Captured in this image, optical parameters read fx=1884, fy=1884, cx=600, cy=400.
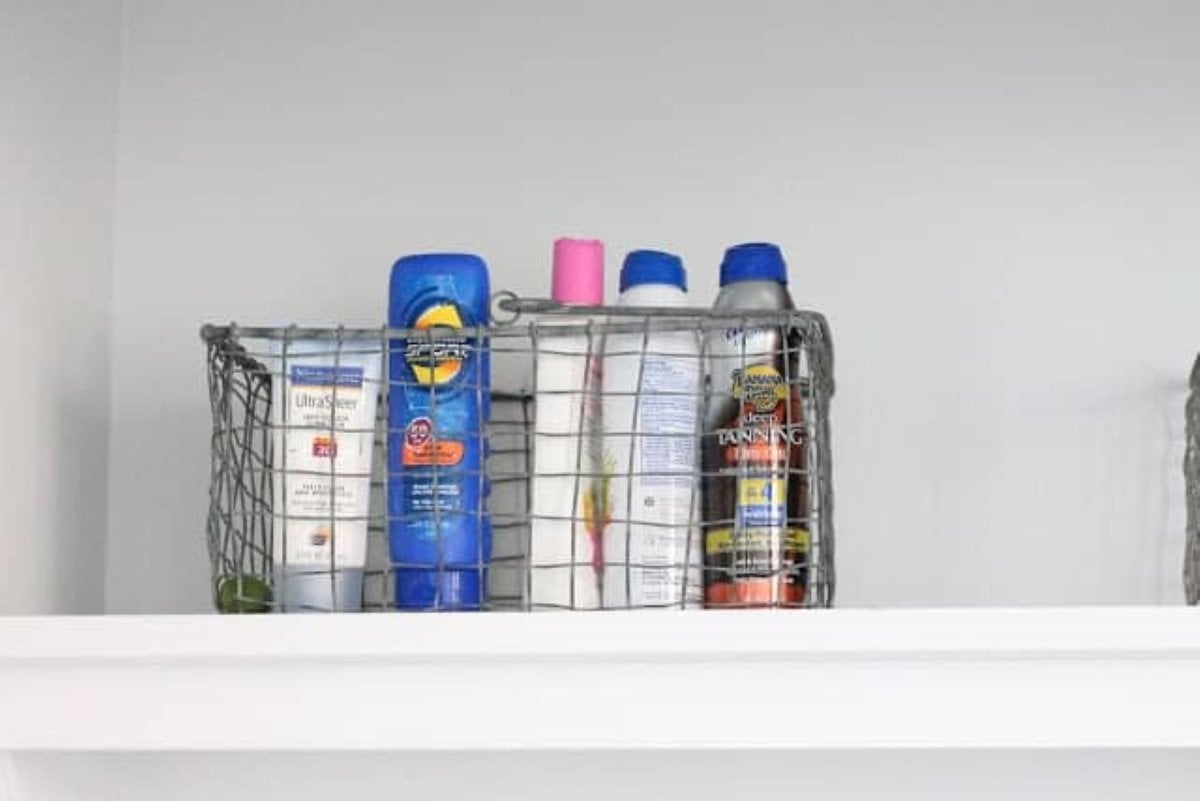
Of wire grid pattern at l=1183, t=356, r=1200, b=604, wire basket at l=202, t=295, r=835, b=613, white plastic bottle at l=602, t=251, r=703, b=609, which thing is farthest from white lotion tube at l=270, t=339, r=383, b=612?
wire grid pattern at l=1183, t=356, r=1200, b=604

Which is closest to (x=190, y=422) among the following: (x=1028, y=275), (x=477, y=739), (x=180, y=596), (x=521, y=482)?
(x=180, y=596)

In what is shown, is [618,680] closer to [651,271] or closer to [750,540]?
[750,540]

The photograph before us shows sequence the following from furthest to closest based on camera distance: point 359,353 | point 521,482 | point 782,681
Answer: point 521,482
point 359,353
point 782,681

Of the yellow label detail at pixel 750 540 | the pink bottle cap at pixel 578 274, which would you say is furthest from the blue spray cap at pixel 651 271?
the yellow label detail at pixel 750 540

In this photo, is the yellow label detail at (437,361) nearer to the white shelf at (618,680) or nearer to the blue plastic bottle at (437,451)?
the blue plastic bottle at (437,451)

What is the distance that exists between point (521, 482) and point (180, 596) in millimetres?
218

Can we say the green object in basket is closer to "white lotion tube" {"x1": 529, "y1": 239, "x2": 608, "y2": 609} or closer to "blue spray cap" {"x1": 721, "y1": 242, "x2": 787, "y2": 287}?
"white lotion tube" {"x1": 529, "y1": 239, "x2": 608, "y2": 609}

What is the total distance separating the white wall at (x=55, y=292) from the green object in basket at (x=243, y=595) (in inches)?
4.3

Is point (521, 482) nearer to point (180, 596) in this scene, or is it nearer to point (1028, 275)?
point (180, 596)

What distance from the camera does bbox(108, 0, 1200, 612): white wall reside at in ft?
3.62

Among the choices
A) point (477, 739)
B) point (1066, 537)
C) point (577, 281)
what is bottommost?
point (477, 739)

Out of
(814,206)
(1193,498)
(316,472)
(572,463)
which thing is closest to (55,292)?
(316,472)

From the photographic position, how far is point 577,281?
37.9 inches

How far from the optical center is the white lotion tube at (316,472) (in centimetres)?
94
